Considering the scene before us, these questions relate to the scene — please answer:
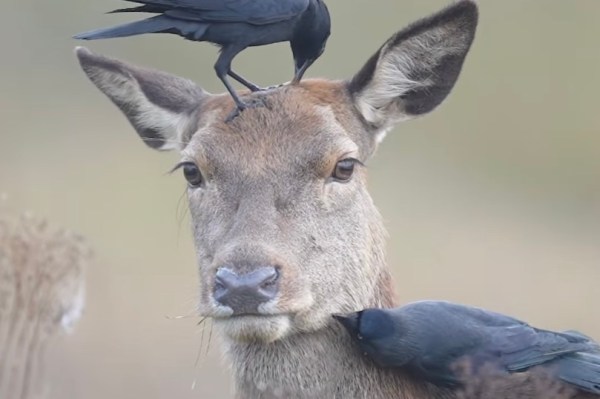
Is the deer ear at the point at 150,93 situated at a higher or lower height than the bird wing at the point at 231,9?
lower

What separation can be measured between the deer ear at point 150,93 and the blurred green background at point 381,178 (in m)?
2.98

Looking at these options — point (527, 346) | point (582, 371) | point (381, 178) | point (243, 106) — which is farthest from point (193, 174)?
point (381, 178)

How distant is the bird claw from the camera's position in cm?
912

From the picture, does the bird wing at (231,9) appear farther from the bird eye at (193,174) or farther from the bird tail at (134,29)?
the bird eye at (193,174)

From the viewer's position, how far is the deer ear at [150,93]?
9914 mm

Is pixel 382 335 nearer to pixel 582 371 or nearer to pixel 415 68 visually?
pixel 582 371

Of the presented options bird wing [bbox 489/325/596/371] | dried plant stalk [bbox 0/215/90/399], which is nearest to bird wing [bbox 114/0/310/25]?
bird wing [bbox 489/325/596/371]

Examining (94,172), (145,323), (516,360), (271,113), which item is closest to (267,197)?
(271,113)

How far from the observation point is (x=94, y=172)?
2048 centimetres

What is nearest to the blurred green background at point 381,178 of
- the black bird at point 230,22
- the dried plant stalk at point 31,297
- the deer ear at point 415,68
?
the dried plant stalk at point 31,297

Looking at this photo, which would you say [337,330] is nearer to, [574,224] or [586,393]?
[586,393]

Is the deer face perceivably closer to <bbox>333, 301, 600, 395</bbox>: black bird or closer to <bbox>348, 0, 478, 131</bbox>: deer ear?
<bbox>348, 0, 478, 131</bbox>: deer ear

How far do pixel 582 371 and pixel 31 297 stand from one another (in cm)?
315

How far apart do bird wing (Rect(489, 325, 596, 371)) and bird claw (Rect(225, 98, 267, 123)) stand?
177 cm
